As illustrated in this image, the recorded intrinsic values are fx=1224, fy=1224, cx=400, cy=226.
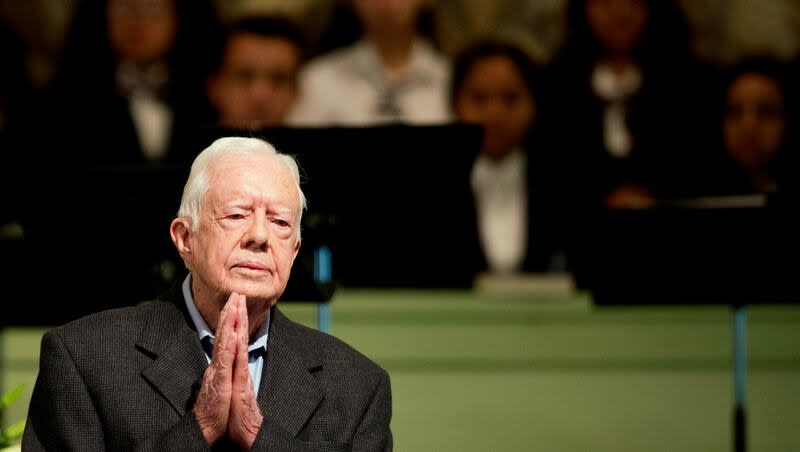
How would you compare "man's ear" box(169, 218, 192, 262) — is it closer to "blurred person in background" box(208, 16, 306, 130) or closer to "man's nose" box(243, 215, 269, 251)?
"man's nose" box(243, 215, 269, 251)

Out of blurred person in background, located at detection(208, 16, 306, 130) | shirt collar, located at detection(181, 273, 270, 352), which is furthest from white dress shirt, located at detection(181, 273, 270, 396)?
blurred person in background, located at detection(208, 16, 306, 130)

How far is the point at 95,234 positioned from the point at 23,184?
28cm

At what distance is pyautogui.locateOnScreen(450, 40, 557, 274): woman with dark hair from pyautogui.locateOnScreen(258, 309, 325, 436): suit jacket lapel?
3963 millimetres

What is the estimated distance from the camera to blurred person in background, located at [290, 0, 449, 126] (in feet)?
21.5

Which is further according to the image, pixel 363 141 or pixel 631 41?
pixel 631 41

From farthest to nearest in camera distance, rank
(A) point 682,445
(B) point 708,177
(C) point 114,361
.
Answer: (B) point 708,177 < (A) point 682,445 < (C) point 114,361

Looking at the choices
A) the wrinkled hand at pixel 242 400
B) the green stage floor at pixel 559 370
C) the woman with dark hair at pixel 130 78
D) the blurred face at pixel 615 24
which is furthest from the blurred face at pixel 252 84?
the wrinkled hand at pixel 242 400

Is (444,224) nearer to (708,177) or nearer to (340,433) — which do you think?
(708,177)

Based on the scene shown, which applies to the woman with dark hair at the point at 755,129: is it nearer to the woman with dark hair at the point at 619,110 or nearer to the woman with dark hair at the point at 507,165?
the woman with dark hair at the point at 619,110

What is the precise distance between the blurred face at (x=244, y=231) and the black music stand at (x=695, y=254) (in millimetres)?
1796

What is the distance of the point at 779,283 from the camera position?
155 inches

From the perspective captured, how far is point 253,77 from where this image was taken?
637 centimetres

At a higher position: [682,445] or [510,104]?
[510,104]

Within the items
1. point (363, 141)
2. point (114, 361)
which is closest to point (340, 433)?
point (114, 361)
